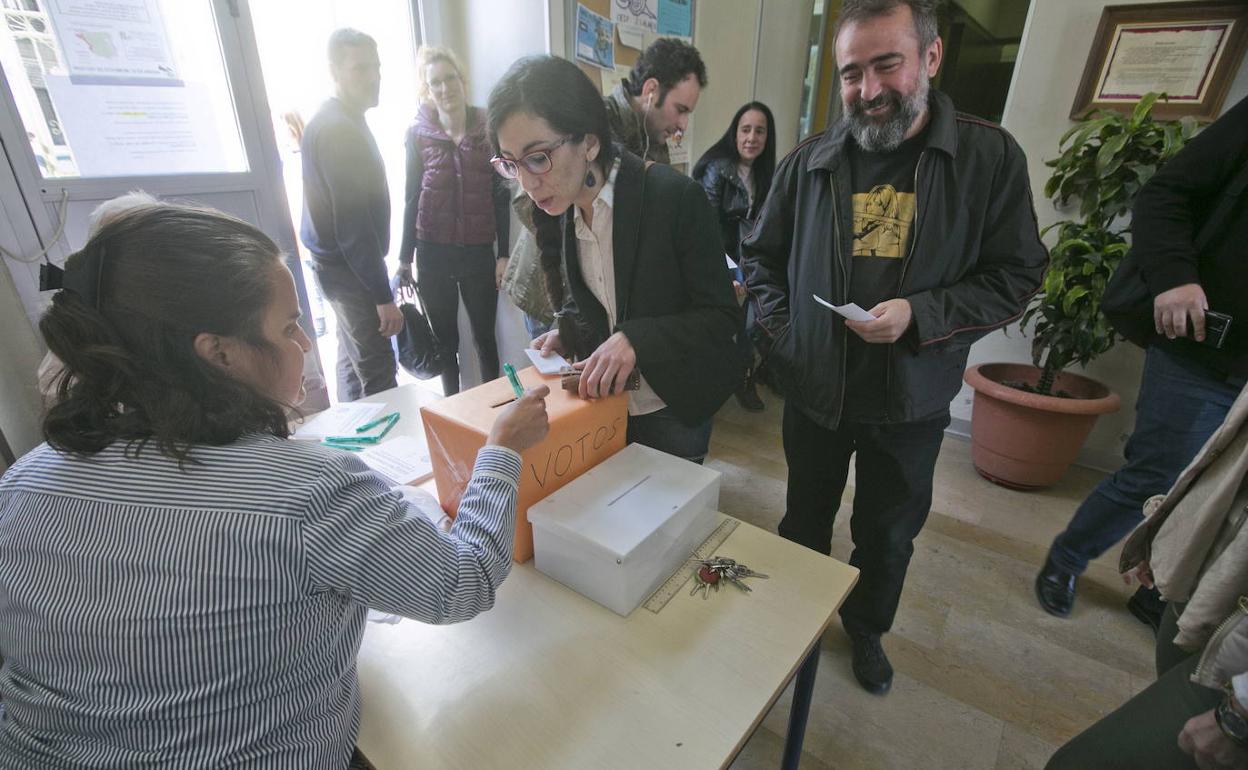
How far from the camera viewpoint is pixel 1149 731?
800 millimetres

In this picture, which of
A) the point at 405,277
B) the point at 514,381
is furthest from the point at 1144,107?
the point at 405,277

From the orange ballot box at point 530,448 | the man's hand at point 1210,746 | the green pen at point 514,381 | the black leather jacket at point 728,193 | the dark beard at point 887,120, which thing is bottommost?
the man's hand at point 1210,746

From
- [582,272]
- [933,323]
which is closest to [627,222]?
[582,272]

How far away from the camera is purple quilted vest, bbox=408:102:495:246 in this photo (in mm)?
2436

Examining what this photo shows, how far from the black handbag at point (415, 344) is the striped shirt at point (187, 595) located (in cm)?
182

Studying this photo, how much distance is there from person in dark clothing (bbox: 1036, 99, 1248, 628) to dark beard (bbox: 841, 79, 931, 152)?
2.54ft

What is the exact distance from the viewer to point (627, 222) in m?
1.17

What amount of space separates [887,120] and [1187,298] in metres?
0.90

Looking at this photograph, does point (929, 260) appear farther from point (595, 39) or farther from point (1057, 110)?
point (595, 39)

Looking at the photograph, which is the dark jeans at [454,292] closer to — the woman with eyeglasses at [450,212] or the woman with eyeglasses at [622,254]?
the woman with eyeglasses at [450,212]

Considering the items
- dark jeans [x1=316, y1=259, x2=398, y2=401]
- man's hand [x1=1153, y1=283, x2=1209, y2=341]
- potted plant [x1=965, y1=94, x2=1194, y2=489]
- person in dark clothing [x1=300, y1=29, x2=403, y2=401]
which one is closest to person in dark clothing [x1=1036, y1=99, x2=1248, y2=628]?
man's hand [x1=1153, y1=283, x2=1209, y2=341]

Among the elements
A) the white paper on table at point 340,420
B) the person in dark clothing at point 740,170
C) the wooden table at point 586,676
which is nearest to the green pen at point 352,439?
the white paper on table at point 340,420

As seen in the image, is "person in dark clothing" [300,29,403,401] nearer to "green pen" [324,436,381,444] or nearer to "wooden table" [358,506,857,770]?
"green pen" [324,436,381,444]

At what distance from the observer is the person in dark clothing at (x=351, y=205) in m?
2.00
